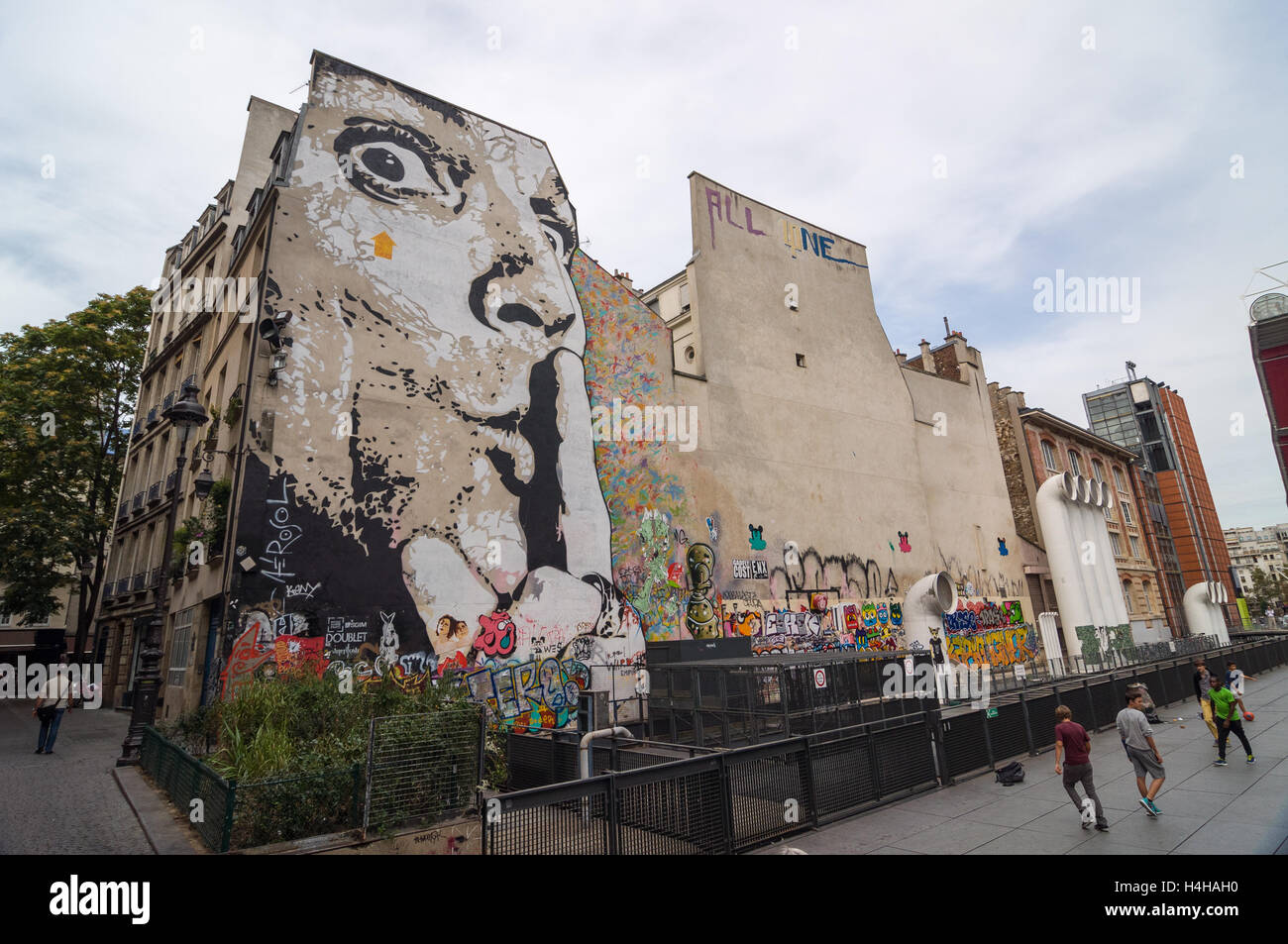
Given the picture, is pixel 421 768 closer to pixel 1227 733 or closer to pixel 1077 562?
pixel 1227 733

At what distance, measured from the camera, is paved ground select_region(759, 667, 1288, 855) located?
7246mm

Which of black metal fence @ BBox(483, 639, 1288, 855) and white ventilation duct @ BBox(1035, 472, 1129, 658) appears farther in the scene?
white ventilation duct @ BBox(1035, 472, 1129, 658)

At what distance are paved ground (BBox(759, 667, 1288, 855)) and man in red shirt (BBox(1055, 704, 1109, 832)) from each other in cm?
28

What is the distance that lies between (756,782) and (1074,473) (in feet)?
127

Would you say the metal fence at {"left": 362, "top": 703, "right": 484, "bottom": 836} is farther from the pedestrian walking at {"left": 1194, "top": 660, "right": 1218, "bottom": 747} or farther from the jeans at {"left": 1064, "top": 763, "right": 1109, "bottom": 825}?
the pedestrian walking at {"left": 1194, "top": 660, "right": 1218, "bottom": 747}

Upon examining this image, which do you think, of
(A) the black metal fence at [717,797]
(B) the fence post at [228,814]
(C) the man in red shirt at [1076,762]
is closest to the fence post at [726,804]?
(A) the black metal fence at [717,797]

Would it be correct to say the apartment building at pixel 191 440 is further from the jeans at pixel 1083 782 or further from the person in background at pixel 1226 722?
the person in background at pixel 1226 722

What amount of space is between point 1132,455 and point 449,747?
51358 mm

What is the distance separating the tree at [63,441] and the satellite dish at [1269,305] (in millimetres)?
30966

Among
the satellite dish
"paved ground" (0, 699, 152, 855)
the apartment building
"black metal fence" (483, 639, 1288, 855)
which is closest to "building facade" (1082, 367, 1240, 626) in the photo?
"black metal fence" (483, 639, 1288, 855)

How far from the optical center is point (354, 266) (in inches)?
674

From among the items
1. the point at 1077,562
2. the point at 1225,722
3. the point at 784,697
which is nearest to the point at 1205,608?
the point at 1077,562
